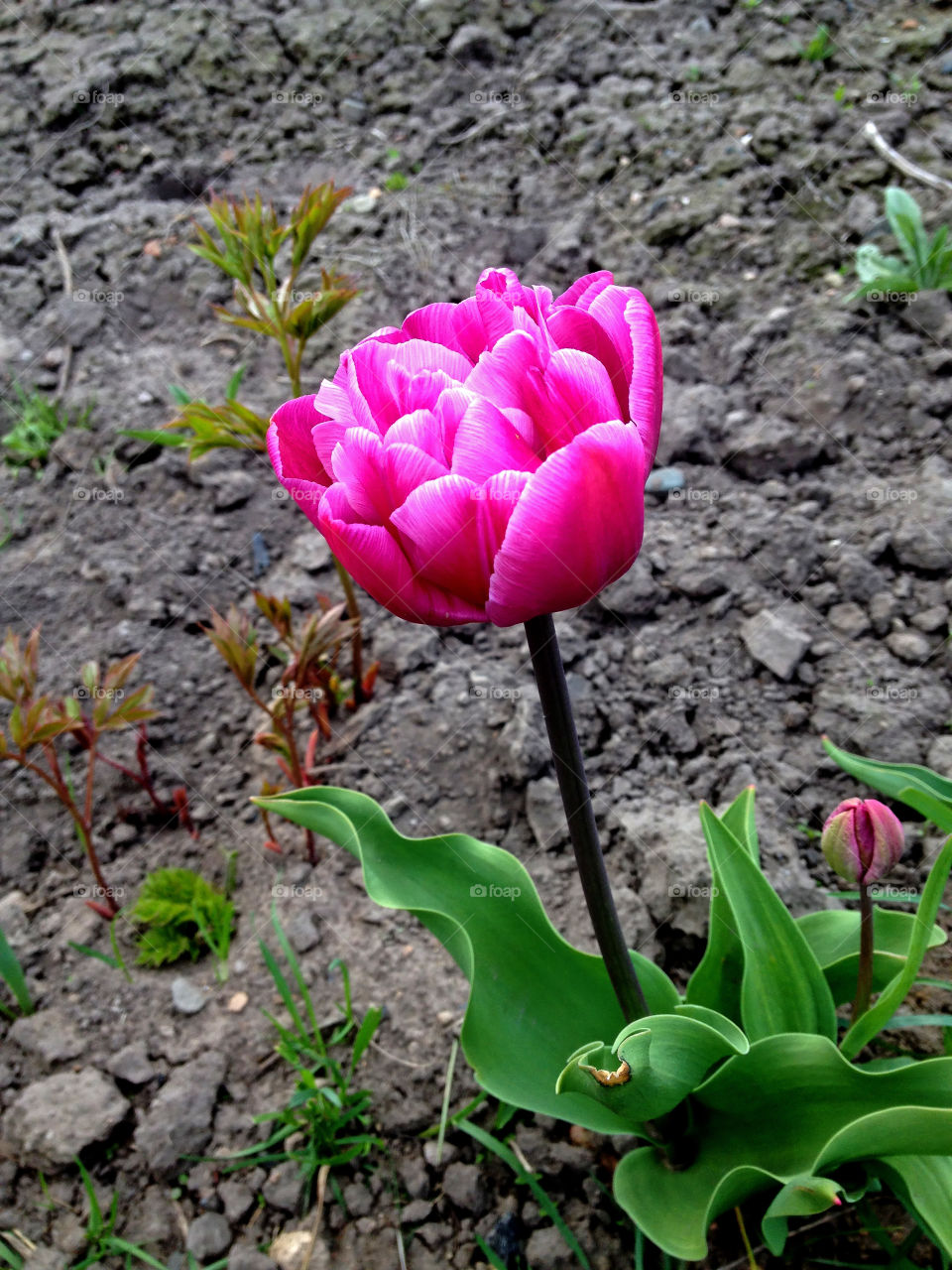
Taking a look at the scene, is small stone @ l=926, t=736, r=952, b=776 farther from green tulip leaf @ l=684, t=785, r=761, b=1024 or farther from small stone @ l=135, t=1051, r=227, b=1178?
small stone @ l=135, t=1051, r=227, b=1178

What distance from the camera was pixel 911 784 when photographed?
149 centimetres

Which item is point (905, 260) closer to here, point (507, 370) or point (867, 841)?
point (867, 841)

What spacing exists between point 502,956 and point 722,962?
1.19ft

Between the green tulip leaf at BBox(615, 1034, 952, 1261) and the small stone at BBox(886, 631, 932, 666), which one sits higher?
the green tulip leaf at BBox(615, 1034, 952, 1261)

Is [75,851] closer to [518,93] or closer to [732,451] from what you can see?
[732,451]

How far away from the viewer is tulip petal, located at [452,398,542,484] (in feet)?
3.25

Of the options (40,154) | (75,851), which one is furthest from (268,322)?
(40,154)

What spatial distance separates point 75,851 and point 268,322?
1354 millimetres

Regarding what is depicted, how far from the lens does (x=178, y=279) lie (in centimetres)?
362
